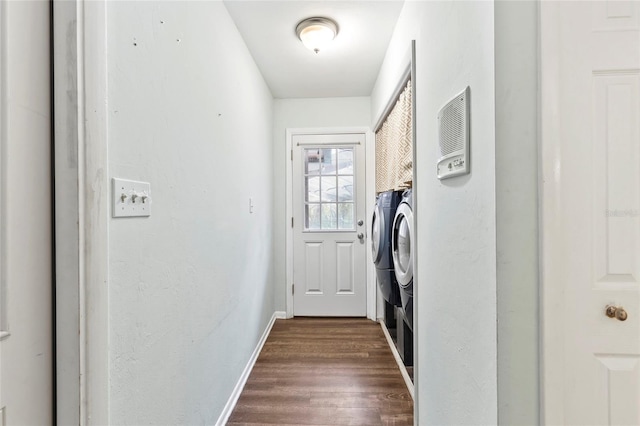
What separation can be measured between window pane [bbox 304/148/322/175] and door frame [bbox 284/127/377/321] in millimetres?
166

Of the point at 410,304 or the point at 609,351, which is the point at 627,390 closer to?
the point at 609,351

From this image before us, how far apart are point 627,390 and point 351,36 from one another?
220 centimetres

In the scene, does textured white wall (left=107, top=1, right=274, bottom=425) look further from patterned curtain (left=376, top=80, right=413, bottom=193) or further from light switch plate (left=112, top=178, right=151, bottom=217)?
patterned curtain (left=376, top=80, right=413, bottom=193)

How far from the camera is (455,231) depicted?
102cm

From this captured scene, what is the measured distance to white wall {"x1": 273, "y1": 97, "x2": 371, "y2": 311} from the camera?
3.06 metres

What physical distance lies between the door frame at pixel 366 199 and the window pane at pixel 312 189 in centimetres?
18

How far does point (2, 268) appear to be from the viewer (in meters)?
0.63

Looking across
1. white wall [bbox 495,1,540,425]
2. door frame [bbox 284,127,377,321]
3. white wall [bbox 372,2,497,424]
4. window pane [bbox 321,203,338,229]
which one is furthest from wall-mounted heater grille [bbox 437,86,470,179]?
window pane [bbox 321,203,338,229]

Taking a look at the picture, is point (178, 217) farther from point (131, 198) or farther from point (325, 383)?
point (325, 383)

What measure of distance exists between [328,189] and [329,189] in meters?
0.01

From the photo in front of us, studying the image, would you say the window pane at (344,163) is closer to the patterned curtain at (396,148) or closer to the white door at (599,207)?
the patterned curtain at (396,148)

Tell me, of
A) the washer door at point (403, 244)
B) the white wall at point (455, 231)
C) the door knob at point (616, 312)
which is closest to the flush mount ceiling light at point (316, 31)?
the white wall at point (455, 231)

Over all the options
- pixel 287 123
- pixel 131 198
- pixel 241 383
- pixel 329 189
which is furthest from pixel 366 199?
pixel 131 198

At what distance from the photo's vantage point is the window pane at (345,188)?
10.2 feet
